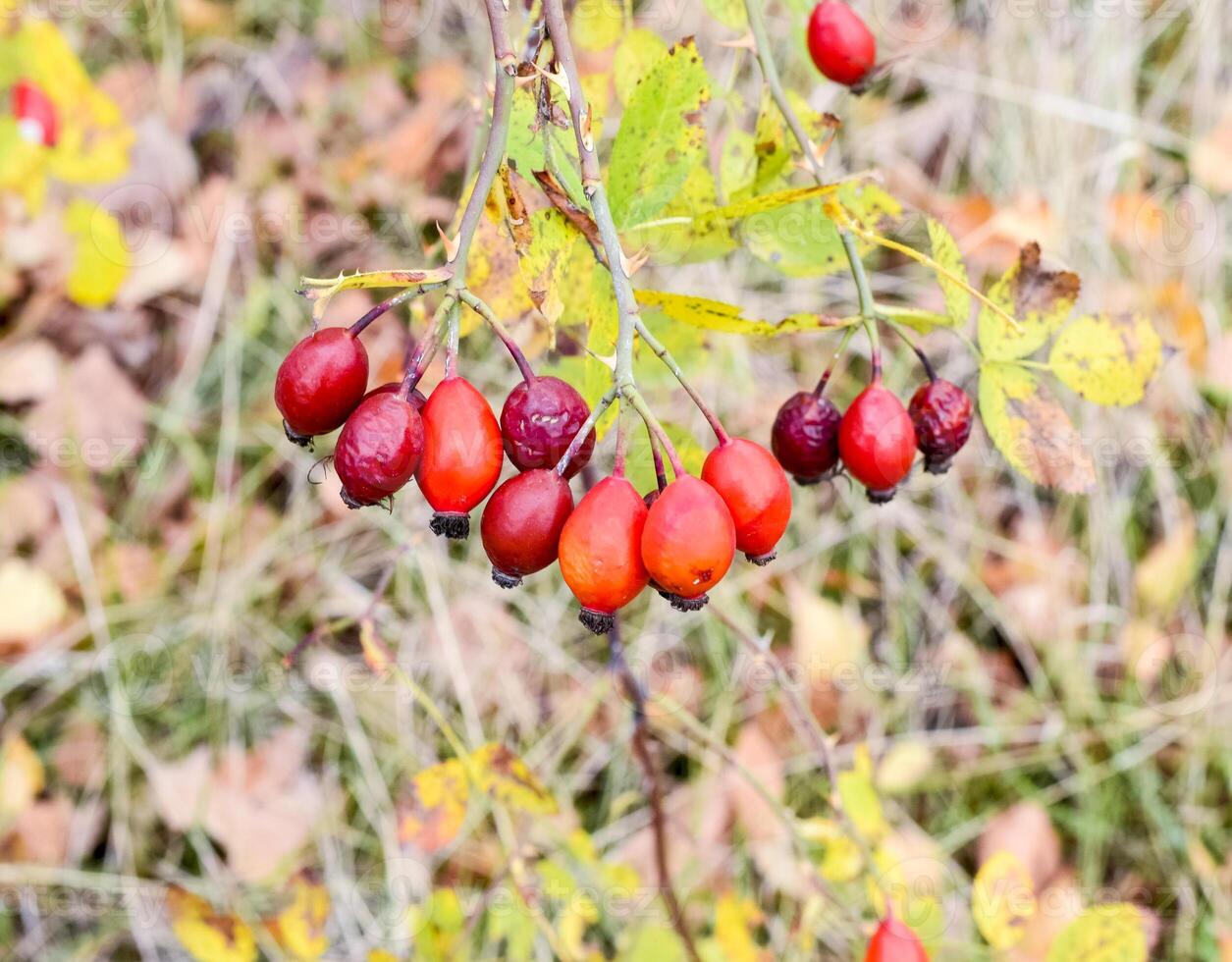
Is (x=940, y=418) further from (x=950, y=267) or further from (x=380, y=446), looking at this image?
(x=380, y=446)

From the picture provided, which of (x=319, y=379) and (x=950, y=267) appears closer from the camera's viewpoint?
(x=319, y=379)

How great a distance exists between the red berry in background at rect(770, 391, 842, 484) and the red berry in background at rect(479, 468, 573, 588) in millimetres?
372

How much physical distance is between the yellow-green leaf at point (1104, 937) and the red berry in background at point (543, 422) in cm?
111

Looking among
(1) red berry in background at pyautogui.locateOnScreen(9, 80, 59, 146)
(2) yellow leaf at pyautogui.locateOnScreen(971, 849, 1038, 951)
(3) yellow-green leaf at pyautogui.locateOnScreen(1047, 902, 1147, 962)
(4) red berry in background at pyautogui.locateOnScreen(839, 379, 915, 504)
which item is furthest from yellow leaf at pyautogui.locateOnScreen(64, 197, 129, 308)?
(3) yellow-green leaf at pyautogui.locateOnScreen(1047, 902, 1147, 962)

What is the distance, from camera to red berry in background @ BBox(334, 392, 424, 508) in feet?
2.94

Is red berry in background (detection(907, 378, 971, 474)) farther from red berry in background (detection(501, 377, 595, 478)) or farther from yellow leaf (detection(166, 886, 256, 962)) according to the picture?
yellow leaf (detection(166, 886, 256, 962))

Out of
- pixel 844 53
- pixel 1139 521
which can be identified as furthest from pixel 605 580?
pixel 1139 521

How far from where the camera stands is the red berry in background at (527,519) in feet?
3.05

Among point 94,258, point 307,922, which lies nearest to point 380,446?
point 307,922

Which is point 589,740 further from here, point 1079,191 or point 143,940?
point 1079,191

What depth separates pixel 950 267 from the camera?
1.19 m

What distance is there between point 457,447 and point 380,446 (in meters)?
0.07

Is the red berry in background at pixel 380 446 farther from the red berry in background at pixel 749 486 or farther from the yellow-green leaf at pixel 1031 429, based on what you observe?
the yellow-green leaf at pixel 1031 429

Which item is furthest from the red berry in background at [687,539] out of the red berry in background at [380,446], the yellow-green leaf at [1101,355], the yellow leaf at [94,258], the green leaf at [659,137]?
the yellow leaf at [94,258]
